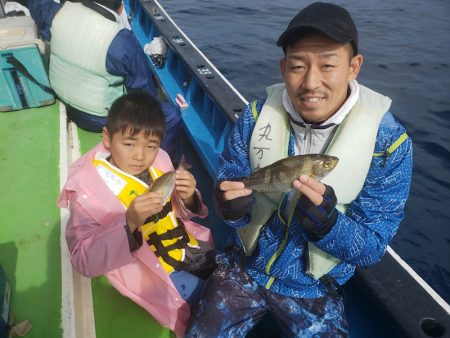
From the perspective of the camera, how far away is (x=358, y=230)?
194 centimetres

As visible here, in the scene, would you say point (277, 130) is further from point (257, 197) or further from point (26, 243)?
point (26, 243)

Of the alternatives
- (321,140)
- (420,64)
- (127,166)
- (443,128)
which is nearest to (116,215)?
(127,166)

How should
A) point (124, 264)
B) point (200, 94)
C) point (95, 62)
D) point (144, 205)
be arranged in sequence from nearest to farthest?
point (144, 205) → point (124, 264) → point (95, 62) → point (200, 94)

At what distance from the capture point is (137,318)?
2.54 m

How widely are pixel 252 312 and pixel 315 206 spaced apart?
0.95 m

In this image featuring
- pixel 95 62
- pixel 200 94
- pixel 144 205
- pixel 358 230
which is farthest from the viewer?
pixel 200 94

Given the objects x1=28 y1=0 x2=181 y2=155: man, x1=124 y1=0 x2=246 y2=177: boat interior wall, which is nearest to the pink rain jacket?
x1=124 y1=0 x2=246 y2=177: boat interior wall

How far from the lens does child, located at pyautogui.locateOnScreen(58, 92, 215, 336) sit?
2.18 metres

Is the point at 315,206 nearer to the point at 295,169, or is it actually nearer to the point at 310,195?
the point at 310,195

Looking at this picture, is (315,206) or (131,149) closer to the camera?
(315,206)

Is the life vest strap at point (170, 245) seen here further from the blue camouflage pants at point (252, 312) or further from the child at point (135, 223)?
the blue camouflage pants at point (252, 312)

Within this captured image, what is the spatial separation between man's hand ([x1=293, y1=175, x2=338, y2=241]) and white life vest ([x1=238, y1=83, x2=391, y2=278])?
25 centimetres

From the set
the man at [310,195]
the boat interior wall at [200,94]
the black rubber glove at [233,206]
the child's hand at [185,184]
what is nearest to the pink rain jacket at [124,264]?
the man at [310,195]

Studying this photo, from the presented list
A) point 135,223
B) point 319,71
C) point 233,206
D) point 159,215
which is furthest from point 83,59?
point 319,71
